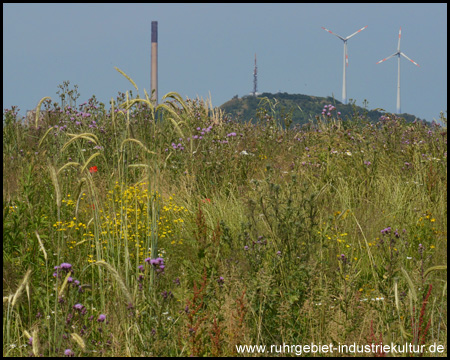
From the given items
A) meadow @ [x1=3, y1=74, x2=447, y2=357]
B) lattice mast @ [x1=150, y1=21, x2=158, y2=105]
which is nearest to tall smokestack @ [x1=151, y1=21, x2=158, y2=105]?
lattice mast @ [x1=150, y1=21, x2=158, y2=105]

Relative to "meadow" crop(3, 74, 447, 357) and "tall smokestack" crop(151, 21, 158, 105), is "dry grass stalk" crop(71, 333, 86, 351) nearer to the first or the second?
"meadow" crop(3, 74, 447, 357)

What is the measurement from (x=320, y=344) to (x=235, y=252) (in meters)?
1.17

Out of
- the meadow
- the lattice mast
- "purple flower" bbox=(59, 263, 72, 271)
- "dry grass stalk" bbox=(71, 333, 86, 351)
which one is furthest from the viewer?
the lattice mast

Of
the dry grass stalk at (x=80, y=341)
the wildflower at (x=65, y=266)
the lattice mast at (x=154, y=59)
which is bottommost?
the dry grass stalk at (x=80, y=341)

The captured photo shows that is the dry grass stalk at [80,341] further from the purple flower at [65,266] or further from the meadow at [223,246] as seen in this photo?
the purple flower at [65,266]

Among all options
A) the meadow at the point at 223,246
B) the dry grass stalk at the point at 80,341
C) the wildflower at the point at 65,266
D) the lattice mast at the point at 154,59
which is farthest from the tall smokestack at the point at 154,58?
the dry grass stalk at the point at 80,341

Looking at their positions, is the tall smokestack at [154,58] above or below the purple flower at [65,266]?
above

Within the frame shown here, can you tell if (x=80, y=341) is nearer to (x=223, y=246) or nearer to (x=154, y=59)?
(x=223, y=246)

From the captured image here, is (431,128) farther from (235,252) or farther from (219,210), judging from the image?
(235,252)

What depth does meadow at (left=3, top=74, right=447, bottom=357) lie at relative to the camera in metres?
2.98

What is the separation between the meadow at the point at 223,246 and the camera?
2.98m

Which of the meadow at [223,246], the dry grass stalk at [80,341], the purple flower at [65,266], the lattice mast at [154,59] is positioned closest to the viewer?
the dry grass stalk at [80,341]

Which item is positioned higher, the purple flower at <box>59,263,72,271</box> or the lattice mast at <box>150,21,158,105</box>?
the lattice mast at <box>150,21,158,105</box>

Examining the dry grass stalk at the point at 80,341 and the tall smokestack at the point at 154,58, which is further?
the tall smokestack at the point at 154,58
